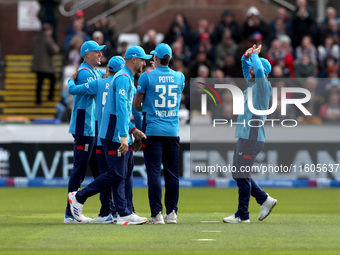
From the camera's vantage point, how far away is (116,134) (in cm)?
1244

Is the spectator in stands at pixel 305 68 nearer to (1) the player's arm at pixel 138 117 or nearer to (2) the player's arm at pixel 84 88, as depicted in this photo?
(1) the player's arm at pixel 138 117

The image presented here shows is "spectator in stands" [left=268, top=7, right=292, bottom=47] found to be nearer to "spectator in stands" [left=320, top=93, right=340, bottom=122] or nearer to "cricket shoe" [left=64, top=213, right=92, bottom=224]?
"spectator in stands" [left=320, top=93, right=340, bottom=122]

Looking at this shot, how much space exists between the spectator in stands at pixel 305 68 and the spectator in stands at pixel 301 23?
225cm

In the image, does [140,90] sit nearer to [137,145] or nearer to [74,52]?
[137,145]

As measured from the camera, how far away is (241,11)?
28.9 meters

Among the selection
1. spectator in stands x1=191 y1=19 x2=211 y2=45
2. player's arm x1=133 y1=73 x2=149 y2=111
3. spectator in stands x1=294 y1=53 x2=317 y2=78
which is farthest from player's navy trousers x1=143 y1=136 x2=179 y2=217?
spectator in stands x1=191 y1=19 x2=211 y2=45

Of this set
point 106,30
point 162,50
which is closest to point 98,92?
point 162,50

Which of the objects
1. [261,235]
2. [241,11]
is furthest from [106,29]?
[261,235]

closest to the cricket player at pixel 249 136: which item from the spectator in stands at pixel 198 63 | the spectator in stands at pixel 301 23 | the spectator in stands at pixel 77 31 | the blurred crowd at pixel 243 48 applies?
the blurred crowd at pixel 243 48

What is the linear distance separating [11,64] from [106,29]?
12.9ft

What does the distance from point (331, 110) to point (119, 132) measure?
10.7m

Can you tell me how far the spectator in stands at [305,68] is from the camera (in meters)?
24.2

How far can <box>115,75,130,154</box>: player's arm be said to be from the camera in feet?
39.9

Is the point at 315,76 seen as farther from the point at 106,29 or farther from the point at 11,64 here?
the point at 11,64
